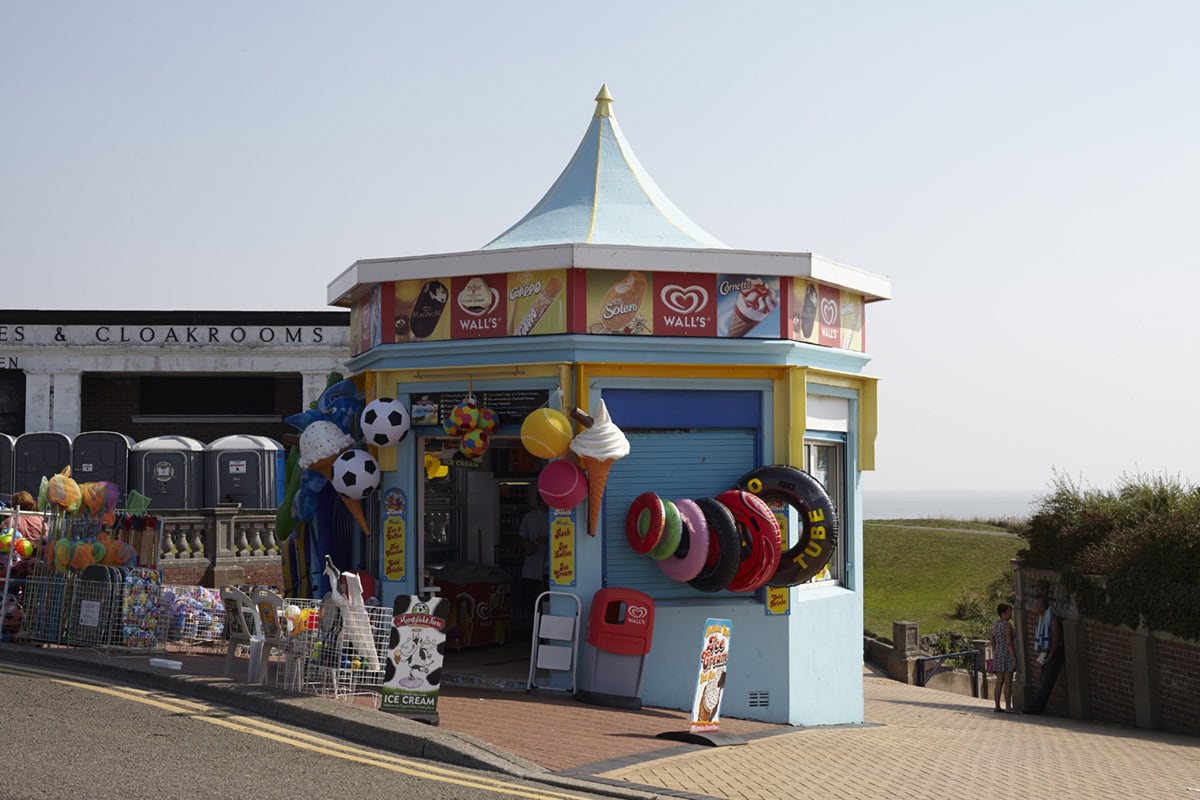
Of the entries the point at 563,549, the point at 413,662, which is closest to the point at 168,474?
the point at 563,549

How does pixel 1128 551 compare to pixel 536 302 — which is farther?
pixel 1128 551

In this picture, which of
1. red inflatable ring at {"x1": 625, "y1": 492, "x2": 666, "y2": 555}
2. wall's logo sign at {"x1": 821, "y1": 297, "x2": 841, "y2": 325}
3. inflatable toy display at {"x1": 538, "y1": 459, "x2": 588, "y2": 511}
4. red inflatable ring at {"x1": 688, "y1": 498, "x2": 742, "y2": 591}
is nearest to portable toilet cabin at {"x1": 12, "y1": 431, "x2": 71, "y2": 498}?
inflatable toy display at {"x1": 538, "y1": 459, "x2": 588, "y2": 511}

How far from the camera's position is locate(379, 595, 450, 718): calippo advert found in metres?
10.5

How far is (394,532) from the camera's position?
46.8 feet

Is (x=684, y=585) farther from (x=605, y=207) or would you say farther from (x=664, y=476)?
(x=605, y=207)

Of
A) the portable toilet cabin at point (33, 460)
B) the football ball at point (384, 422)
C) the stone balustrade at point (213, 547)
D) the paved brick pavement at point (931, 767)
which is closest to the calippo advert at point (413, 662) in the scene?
the paved brick pavement at point (931, 767)

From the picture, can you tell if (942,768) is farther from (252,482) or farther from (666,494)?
(252,482)

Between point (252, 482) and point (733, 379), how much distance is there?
61.9 feet

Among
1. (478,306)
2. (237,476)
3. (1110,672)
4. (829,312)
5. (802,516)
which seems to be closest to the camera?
(802,516)

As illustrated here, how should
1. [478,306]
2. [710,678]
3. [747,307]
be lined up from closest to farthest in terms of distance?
[710,678] < [747,307] < [478,306]

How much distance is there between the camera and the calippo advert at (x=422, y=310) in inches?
553

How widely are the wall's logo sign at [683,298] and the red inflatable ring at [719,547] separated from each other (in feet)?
6.41

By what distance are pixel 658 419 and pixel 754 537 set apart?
1538 mm

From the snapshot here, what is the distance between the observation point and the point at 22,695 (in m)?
11.0
